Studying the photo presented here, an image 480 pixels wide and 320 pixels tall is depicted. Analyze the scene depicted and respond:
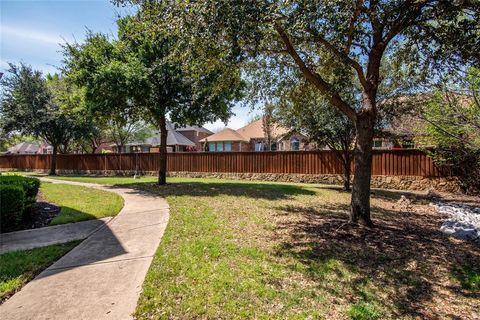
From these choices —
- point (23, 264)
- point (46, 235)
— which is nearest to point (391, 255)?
point (23, 264)

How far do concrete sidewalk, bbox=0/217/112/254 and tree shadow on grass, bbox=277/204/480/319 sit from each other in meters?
3.98

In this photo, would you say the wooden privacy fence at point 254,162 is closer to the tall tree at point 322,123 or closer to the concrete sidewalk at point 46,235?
the tall tree at point 322,123

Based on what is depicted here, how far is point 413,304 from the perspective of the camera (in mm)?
3273

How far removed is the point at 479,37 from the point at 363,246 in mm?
4359

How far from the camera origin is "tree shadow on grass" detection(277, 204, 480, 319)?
11.4 ft

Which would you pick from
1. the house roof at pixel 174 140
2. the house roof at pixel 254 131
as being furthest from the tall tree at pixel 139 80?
the house roof at pixel 174 140

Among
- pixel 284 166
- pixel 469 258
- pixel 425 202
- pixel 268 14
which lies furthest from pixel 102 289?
pixel 284 166

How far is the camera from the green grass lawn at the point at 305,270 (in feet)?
10.2

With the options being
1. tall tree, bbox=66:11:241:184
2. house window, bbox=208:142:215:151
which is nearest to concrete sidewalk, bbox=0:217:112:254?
tall tree, bbox=66:11:241:184

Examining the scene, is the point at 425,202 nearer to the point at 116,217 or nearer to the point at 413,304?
the point at 413,304

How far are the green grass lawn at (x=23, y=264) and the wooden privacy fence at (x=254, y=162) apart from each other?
41.2 feet

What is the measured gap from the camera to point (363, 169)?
19.5 feet

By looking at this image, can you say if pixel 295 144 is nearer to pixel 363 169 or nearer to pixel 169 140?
pixel 169 140

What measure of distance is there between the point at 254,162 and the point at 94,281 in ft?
45.6
